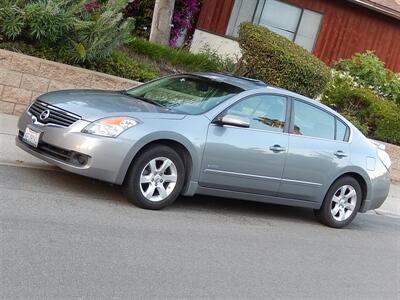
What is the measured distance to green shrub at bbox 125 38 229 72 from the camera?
13.4 m

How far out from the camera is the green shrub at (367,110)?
1396 centimetres

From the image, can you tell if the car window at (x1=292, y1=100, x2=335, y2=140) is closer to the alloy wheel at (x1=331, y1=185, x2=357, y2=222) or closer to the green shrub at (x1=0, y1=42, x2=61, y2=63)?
the alloy wheel at (x1=331, y1=185, x2=357, y2=222)

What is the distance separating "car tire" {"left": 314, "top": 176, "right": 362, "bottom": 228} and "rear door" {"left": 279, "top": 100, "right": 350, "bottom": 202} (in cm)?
21

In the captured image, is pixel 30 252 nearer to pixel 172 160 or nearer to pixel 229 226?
pixel 172 160

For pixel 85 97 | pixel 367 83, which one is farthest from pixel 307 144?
pixel 367 83

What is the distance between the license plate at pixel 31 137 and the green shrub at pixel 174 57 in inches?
227

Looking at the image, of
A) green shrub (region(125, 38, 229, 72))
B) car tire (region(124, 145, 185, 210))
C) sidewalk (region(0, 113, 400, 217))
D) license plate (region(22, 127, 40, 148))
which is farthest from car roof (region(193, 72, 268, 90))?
green shrub (region(125, 38, 229, 72))

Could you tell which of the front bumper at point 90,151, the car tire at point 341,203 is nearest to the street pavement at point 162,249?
the car tire at point 341,203

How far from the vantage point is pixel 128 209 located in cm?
716

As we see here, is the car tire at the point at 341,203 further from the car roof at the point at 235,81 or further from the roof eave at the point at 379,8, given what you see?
the roof eave at the point at 379,8

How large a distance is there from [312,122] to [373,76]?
820 centimetres

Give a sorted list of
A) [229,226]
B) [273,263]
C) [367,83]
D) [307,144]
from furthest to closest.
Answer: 1. [367,83]
2. [307,144]
3. [229,226]
4. [273,263]

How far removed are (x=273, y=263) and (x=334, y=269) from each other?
28.0 inches

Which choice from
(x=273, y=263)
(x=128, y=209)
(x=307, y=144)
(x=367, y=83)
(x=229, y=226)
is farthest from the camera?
(x=367, y=83)
